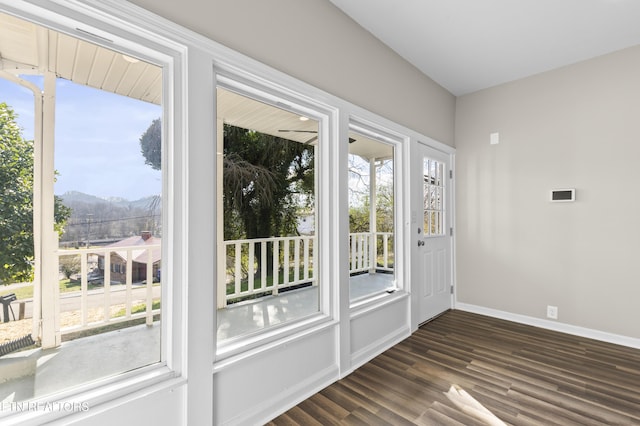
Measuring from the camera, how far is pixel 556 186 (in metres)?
3.39

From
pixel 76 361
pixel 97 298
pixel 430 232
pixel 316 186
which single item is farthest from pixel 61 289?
pixel 430 232

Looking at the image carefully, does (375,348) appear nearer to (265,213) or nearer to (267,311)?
(267,311)

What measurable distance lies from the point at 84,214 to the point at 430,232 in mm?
3376

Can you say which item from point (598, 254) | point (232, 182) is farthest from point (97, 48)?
point (598, 254)

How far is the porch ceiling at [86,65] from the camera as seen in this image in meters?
1.21

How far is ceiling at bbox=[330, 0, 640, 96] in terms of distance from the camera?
2393mm

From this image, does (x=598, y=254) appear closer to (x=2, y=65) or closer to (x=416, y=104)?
(x=416, y=104)

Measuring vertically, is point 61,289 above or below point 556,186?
below

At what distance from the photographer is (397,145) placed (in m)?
3.27

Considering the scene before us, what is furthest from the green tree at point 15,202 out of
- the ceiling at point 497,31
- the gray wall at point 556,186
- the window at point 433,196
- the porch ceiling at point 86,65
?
→ the gray wall at point 556,186

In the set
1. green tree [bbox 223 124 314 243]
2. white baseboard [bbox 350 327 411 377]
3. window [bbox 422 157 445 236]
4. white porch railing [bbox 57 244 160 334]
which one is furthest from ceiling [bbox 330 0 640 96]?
white baseboard [bbox 350 327 411 377]

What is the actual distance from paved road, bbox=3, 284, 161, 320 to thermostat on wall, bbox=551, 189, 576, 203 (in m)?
3.90

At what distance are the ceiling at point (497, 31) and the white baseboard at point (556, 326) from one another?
112 inches

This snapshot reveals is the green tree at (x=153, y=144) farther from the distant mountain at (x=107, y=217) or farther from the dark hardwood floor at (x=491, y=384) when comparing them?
the dark hardwood floor at (x=491, y=384)
